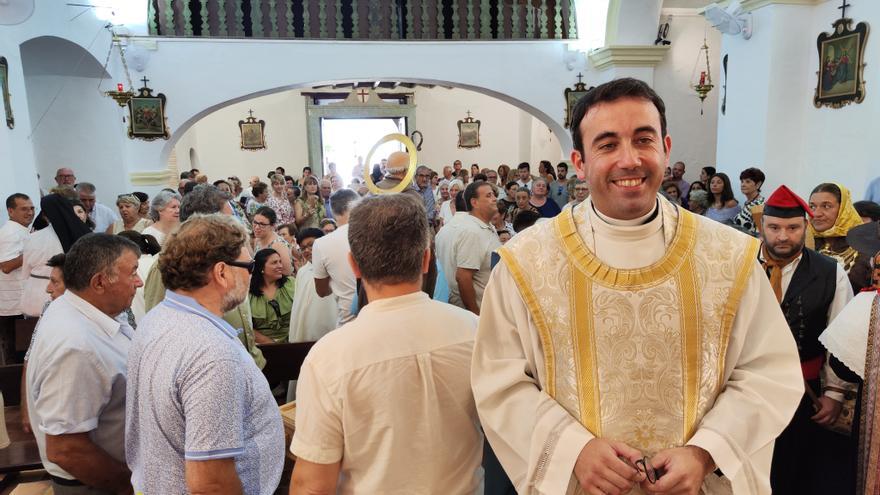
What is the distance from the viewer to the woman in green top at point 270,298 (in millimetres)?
4035

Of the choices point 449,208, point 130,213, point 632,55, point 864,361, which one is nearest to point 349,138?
point 632,55

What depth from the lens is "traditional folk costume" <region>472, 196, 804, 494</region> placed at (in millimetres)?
1569

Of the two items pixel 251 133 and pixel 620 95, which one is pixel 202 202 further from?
pixel 251 133

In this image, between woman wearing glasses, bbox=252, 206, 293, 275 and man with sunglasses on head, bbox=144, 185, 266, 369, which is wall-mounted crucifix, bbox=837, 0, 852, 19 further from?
man with sunglasses on head, bbox=144, 185, 266, 369

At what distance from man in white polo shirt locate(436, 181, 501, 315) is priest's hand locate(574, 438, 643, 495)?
2.80m

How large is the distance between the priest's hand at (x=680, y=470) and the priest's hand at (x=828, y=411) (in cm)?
166

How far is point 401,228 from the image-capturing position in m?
1.73

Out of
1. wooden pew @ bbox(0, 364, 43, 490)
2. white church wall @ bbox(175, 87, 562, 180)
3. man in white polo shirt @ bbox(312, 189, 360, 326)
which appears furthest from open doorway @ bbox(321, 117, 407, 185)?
wooden pew @ bbox(0, 364, 43, 490)

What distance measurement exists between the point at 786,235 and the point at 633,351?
1760mm

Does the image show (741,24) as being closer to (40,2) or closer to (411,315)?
(411,315)

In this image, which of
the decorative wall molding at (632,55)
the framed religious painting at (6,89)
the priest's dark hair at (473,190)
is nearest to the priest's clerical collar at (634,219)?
the priest's dark hair at (473,190)

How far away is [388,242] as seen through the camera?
67.0 inches

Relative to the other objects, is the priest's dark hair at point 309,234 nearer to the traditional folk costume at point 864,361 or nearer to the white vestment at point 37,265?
the white vestment at point 37,265

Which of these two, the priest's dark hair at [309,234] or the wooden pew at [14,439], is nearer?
the wooden pew at [14,439]
